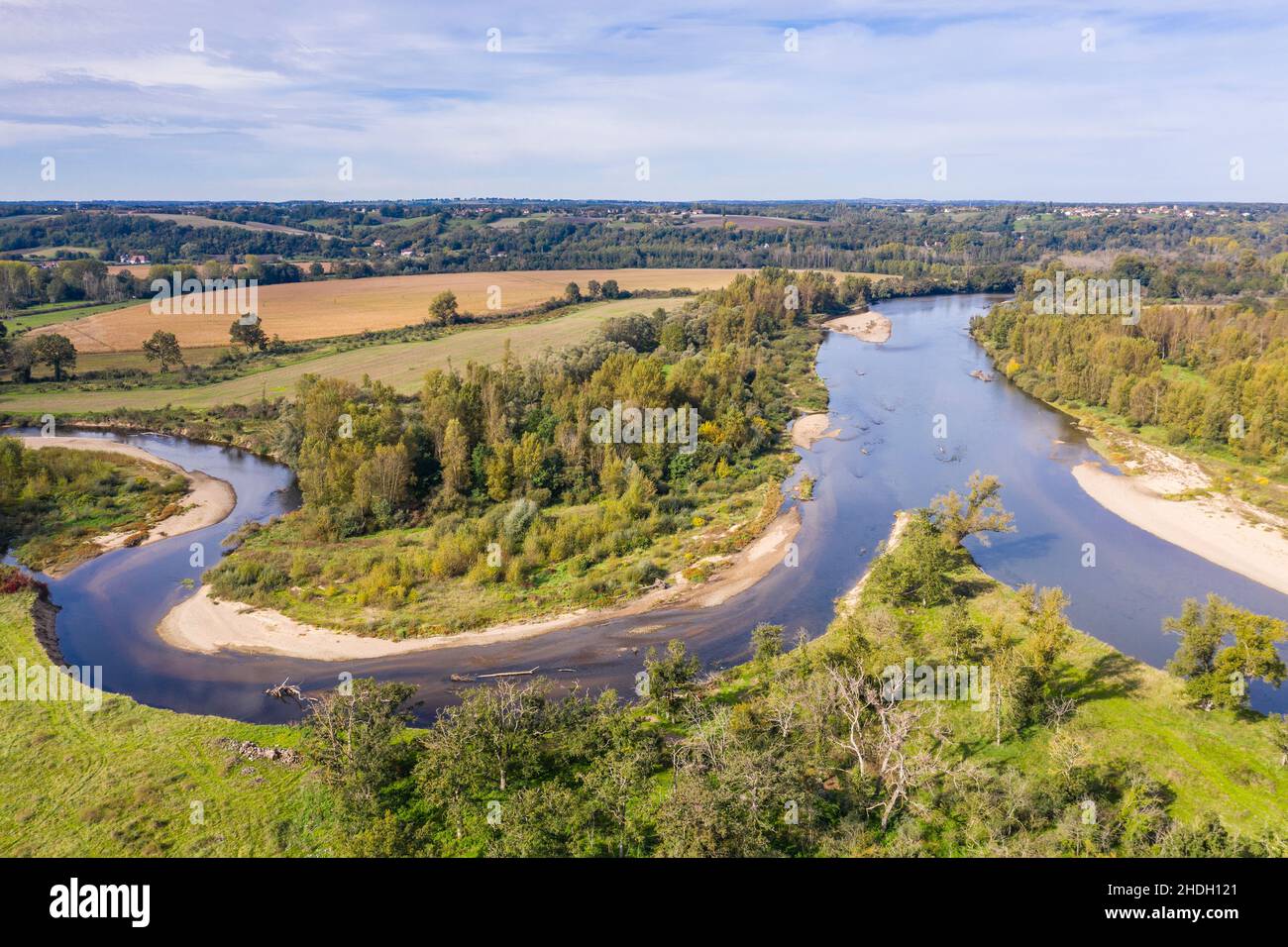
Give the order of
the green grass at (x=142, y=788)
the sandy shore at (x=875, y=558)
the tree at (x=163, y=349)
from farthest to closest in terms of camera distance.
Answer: the tree at (x=163, y=349), the sandy shore at (x=875, y=558), the green grass at (x=142, y=788)

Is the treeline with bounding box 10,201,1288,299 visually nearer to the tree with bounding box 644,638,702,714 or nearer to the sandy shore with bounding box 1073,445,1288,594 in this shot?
the sandy shore with bounding box 1073,445,1288,594

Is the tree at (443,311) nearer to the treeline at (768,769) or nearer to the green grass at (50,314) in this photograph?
the green grass at (50,314)

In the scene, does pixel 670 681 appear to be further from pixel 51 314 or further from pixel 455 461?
pixel 51 314

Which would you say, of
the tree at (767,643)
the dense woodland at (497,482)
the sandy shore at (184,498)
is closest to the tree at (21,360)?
the sandy shore at (184,498)

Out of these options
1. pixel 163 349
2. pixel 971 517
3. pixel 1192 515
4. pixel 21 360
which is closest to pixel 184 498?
pixel 163 349

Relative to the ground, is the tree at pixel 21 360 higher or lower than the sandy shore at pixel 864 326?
lower

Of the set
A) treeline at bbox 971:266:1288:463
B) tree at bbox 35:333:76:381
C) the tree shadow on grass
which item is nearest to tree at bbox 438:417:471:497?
the tree shadow on grass
